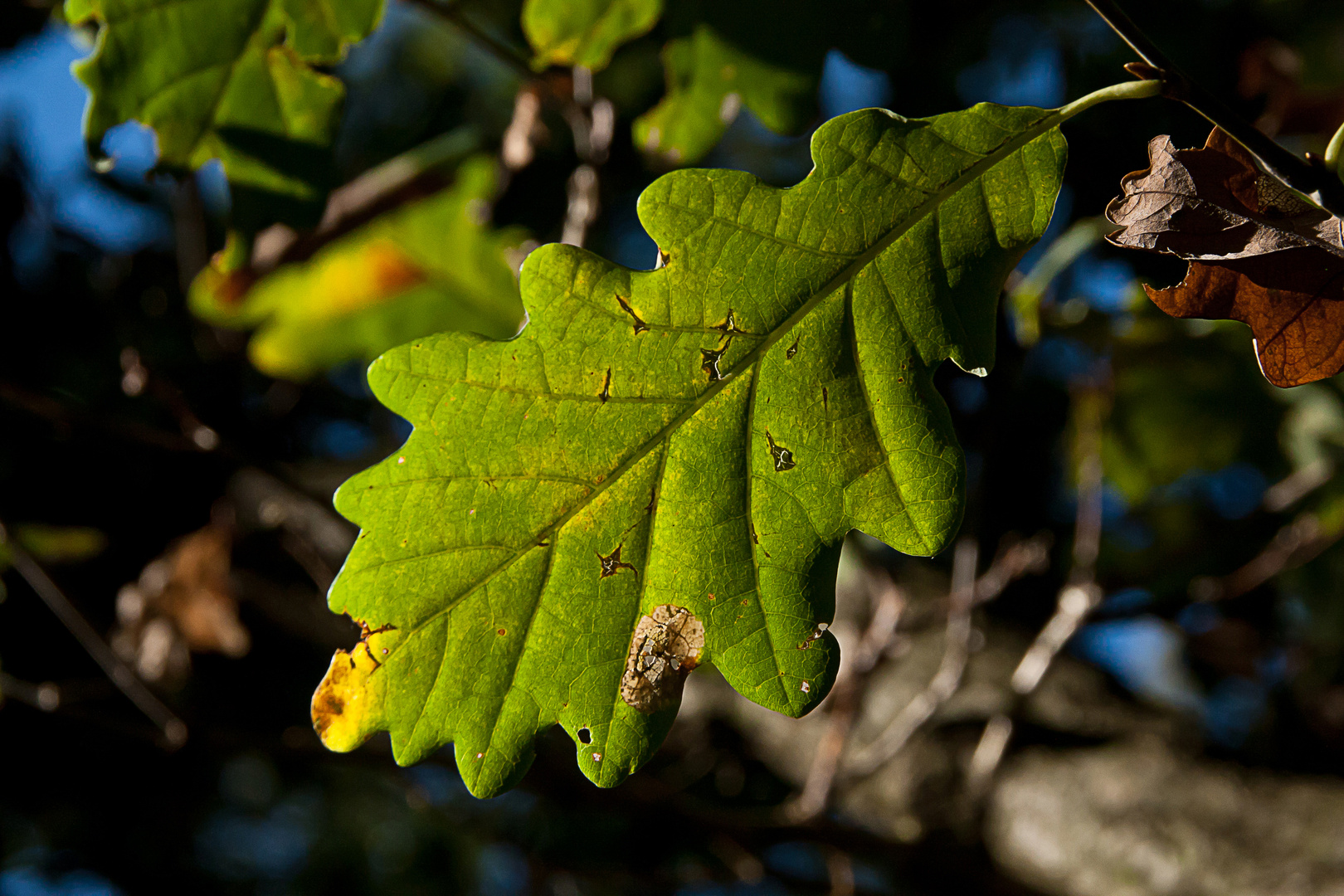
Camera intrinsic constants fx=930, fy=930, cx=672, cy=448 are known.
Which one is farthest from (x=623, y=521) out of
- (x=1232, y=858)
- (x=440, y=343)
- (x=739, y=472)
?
(x=1232, y=858)

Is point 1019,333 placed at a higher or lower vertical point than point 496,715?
lower

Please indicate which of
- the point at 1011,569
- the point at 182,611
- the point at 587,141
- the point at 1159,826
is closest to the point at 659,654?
the point at 587,141

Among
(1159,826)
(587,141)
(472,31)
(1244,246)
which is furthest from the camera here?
(1159,826)

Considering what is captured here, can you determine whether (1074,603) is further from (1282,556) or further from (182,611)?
(182,611)

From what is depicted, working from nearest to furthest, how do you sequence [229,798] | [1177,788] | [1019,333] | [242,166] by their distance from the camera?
[242,166], [1019,333], [1177,788], [229,798]

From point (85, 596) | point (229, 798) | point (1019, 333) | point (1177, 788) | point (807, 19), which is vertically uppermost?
point (807, 19)

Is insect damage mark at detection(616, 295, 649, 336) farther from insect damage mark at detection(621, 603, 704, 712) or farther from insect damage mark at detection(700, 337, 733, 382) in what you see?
insect damage mark at detection(621, 603, 704, 712)

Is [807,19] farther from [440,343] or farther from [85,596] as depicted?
[85,596]
